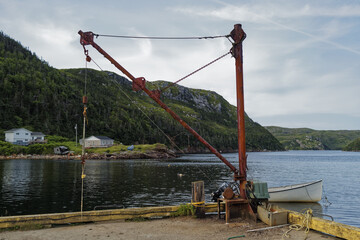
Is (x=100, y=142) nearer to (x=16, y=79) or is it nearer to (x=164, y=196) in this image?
(x=16, y=79)

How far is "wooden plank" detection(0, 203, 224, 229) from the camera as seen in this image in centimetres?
1155

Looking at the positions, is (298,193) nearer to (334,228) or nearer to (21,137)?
(334,228)

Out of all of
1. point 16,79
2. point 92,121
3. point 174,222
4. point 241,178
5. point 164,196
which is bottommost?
point 164,196

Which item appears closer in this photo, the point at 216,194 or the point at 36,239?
the point at 36,239

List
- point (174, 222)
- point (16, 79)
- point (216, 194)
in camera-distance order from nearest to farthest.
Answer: point (174, 222) < point (216, 194) < point (16, 79)

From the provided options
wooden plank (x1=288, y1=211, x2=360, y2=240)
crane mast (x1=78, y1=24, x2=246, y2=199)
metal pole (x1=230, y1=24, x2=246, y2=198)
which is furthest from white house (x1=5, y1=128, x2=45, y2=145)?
wooden plank (x1=288, y1=211, x2=360, y2=240)

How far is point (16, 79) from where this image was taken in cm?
18662

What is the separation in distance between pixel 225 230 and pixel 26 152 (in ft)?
418

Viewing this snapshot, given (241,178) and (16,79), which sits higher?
(16,79)

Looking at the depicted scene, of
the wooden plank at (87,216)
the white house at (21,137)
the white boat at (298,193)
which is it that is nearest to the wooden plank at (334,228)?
the wooden plank at (87,216)

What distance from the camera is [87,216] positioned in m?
12.8

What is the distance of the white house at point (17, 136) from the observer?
12962 cm

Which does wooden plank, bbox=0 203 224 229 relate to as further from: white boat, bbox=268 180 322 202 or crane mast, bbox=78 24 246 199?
white boat, bbox=268 180 322 202

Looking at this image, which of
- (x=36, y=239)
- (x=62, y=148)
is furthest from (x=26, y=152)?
(x=36, y=239)
